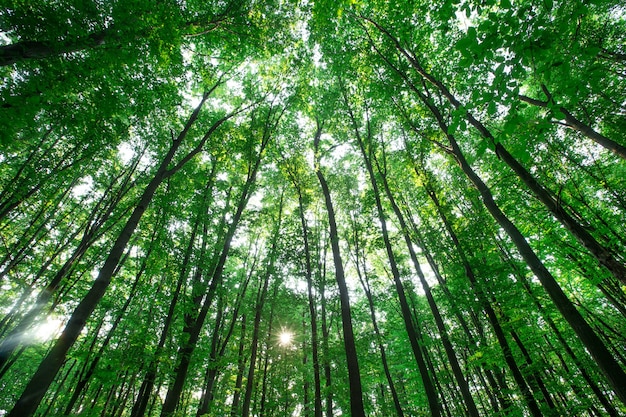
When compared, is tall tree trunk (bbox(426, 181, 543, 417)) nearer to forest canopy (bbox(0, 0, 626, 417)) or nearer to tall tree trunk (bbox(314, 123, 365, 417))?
forest canopy (bbox(0, 0, 626, 417))

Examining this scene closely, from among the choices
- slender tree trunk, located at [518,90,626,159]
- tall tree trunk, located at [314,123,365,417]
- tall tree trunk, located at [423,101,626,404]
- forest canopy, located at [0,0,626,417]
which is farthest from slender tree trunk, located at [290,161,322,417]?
slender tree trunk, located at [518,90,626,159]

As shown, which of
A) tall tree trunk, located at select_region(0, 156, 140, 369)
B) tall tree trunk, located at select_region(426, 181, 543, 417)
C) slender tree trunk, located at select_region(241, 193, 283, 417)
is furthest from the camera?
slender tree trunk, located at select_region(241, 193, 283, 417)

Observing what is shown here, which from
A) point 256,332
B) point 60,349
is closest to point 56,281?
point 60,349

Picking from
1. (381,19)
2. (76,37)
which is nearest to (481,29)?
(76,37)

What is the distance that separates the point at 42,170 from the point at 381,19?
13490mm

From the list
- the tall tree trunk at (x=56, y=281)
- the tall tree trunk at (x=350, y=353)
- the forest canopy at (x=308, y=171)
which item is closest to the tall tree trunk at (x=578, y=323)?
the forest canopy at (x=308, y=171)

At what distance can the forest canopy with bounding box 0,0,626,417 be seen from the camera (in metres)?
4.41

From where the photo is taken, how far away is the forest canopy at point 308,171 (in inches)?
174

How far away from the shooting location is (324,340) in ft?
35.4

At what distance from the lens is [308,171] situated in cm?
1414

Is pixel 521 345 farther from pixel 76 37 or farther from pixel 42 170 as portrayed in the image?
pixel 42 170

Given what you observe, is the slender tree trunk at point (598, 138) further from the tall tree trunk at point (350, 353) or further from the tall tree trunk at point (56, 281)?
the tall tree trunk at point (56, 281)

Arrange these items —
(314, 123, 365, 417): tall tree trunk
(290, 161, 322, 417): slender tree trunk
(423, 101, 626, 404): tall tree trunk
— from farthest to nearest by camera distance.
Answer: (290, 161, 322, 417): slender tree trunk
(314, 123, 365, 417): tall tree trunk
(423, 101, 626, 404): tall tree trunk

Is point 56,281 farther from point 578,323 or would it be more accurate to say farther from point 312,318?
point 578,323
